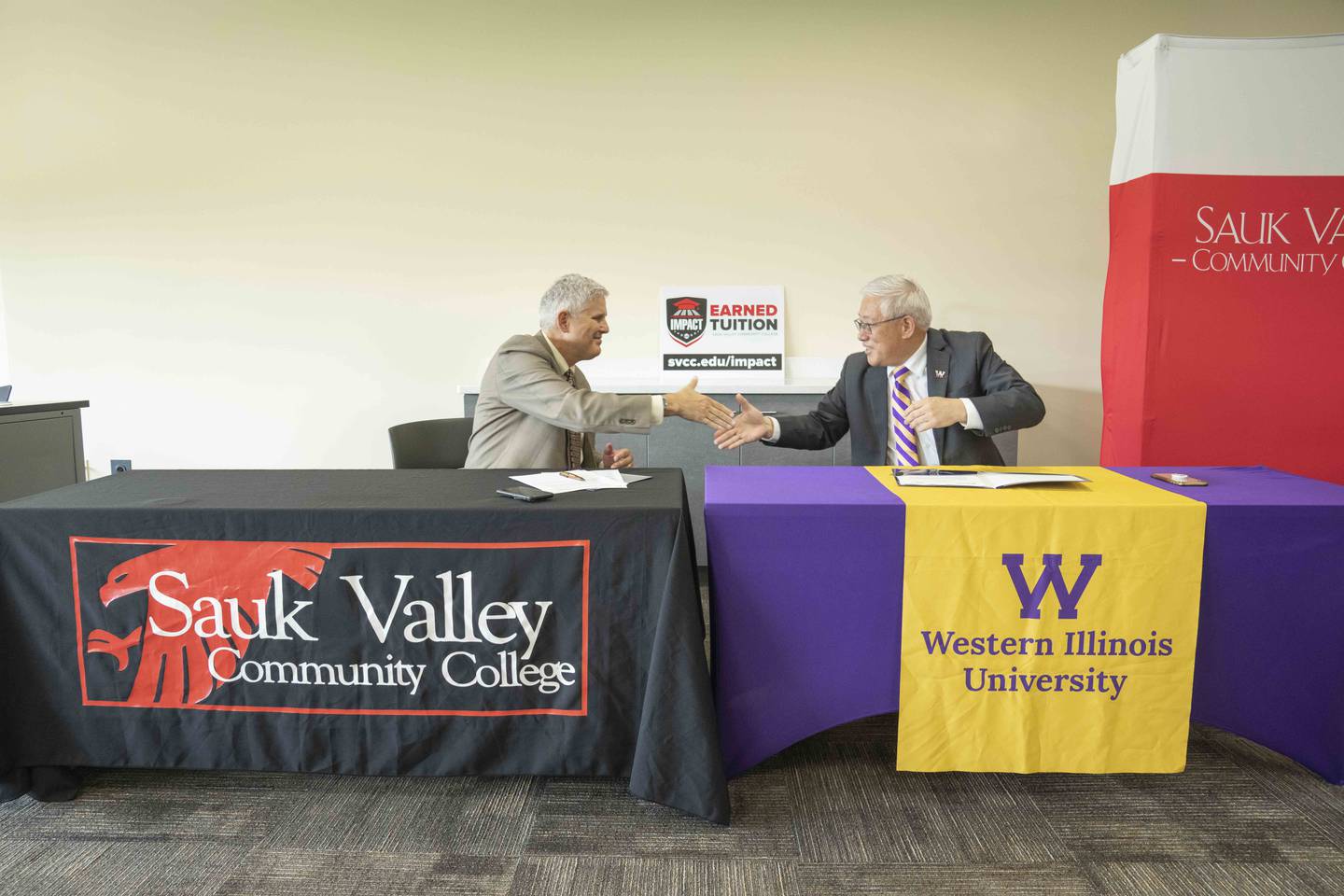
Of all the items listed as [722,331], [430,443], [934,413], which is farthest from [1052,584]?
[722,331]

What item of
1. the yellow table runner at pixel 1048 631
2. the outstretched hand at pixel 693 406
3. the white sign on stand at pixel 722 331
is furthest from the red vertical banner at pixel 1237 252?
the white sign on stand at pixel 722 331

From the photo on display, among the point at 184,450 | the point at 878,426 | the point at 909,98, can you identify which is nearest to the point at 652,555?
the point at 878,426

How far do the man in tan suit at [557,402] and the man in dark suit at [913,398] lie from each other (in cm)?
38

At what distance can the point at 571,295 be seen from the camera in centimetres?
262

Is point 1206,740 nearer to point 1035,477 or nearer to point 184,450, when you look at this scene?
point 1035,477

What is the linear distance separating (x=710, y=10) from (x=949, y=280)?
6.10 ft

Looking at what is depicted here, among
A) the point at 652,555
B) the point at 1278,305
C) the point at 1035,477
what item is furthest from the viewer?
the point at 1278,305

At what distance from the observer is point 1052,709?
6.37 feet

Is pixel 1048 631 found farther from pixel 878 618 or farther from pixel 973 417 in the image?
pixel 973 417

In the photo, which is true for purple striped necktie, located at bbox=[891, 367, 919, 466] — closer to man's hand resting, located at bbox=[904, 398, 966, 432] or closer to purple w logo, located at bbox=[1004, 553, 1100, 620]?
man's hand resting, located at bbox=[904, 398, 966, 432]

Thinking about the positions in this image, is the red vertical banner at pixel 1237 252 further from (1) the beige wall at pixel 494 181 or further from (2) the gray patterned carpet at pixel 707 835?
(1) the beige wall at pixel 494 181

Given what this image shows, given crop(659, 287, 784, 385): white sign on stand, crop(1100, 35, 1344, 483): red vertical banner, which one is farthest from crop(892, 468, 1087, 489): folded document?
crop(659, 287, 784, 385): white sign on stand

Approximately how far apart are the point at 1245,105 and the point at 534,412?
2.62 m

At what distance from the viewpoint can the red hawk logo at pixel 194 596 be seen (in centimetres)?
192
